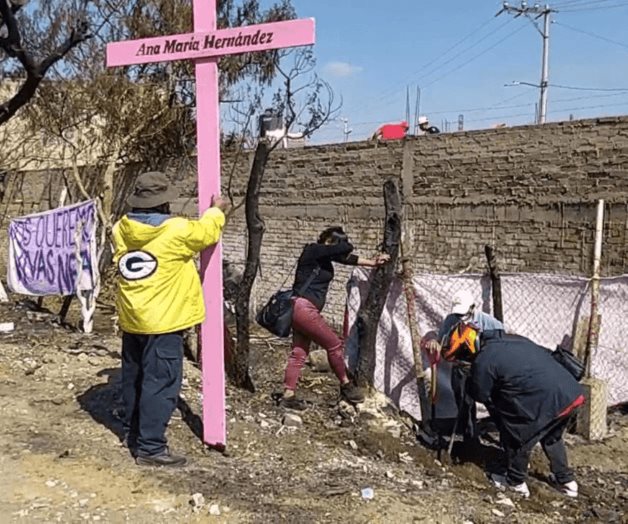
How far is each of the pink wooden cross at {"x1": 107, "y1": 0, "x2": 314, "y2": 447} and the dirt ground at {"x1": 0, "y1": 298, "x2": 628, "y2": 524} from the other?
50 centimetres

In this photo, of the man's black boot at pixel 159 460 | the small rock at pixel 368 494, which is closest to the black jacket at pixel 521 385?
the small rock at pixel 368 494

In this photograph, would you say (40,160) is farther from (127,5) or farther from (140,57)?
(140,57)

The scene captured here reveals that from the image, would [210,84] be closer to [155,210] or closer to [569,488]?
[155,210]

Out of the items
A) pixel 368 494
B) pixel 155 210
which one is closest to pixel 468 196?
pixel 155 210

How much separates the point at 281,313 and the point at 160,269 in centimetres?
225

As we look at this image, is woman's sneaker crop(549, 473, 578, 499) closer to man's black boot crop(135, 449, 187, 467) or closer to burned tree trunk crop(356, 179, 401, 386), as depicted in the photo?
burned tree trunk crop(356, 179, 401, 386)

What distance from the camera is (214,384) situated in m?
5.09

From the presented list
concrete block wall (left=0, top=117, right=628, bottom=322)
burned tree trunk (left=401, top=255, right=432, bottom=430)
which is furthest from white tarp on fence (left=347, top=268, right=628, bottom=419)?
concrete block wall (left=0, top=117, right=628, bottom=322)

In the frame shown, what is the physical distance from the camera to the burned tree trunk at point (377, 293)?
6570mm

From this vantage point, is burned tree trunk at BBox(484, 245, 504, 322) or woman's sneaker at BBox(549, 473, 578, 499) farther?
burned tree trunk at BBox(484, 245, 504, 322)

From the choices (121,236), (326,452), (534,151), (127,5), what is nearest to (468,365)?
(326,452)

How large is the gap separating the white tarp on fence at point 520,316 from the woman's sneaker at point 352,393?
0.27 m

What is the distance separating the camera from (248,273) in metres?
7.23

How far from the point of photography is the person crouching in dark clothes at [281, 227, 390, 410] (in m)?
6.76
